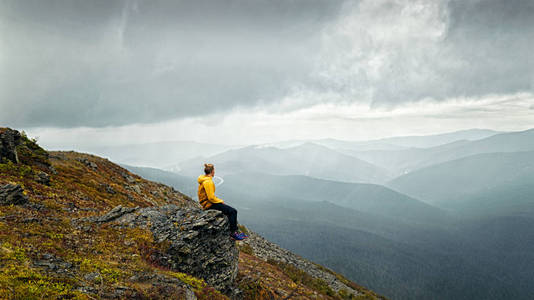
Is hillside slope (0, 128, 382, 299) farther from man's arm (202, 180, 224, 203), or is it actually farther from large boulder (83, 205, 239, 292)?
man's arm (202, 180, 224, 203)

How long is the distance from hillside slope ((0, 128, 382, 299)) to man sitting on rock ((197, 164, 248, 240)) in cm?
67

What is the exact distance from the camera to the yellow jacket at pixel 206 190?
13439 millimetres

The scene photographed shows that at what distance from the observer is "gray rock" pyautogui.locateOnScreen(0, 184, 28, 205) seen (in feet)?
41.5

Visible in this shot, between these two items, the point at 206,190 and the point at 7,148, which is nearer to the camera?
the point at 206,190

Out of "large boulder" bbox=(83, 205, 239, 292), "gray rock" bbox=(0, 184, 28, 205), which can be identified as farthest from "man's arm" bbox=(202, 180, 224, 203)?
"gray rock" bbox=(0, 184, 28, 205)

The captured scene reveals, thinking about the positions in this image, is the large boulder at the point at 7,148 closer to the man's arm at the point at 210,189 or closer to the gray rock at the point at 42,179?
the gray rock at the point at 42,179

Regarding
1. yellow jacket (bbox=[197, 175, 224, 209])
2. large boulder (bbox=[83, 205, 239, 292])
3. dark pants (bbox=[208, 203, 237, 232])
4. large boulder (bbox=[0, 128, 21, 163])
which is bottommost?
large boulder (bbox=[83, 205, 239, 292])

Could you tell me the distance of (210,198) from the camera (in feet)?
46.3

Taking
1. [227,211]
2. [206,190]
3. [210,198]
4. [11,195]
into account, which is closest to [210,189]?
[206,190]

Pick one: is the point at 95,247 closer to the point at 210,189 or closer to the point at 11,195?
the point at 210,189

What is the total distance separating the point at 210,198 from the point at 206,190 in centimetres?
71

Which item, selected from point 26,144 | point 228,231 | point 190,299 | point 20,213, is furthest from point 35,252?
point 26,144

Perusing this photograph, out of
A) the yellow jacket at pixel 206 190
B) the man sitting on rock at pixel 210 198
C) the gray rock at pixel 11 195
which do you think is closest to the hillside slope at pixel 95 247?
the gray rock at pixel 11 195

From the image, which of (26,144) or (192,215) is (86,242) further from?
(26,144)
